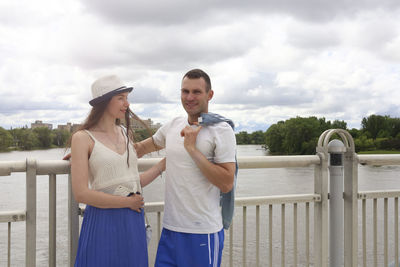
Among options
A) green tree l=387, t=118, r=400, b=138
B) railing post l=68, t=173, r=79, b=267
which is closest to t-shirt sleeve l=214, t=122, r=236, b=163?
railing post l=68, t=173, r=79, b=267

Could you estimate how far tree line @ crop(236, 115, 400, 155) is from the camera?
75750 millimetres

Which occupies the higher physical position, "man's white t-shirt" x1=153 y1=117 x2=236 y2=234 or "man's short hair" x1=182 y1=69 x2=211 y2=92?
"man's short hair" x1=182 y1=69 x2=211 y2=92

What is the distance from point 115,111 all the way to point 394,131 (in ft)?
303

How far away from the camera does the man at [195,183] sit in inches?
79.3

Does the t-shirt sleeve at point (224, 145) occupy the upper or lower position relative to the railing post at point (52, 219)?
upper

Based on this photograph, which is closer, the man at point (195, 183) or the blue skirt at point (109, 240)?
the blue skirt at point (109, 240)

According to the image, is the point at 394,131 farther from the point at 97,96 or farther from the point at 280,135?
the point at 97,96

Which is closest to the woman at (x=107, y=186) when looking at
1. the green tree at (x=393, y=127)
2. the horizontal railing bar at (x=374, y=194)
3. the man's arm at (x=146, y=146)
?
the man's arm at (x=146, y=146)

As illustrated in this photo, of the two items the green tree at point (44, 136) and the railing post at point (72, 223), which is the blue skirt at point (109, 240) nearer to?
the railing post at point (72, 223)

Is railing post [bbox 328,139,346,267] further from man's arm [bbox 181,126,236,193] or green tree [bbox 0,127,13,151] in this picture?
green tree [bbox 0,127,13,151]

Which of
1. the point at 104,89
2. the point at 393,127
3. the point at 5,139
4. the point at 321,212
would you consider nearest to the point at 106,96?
the point at 104,89

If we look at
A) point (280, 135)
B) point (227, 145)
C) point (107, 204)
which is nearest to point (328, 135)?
point (227, 145)

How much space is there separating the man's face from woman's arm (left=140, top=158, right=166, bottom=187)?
0.39 meters

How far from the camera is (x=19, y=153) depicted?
94625 mm
